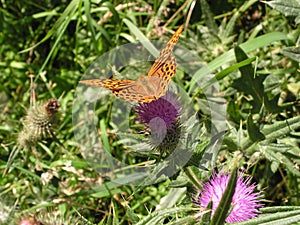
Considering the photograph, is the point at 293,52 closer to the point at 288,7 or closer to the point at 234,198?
the point at 288,7

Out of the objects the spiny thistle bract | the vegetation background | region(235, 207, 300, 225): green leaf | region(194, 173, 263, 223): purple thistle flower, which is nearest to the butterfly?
the vegetation background

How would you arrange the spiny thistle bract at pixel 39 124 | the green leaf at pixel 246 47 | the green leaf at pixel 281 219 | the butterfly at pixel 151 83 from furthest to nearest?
the spiny thistle bract at pixel 39 124, the green leaf at pixel 246 47, the butterfly at pixel 151 83, the green leaf at pixel 281 219

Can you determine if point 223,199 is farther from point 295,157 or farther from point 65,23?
point 65,23

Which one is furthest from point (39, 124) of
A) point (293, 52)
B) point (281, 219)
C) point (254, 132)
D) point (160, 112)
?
point (281, 219)

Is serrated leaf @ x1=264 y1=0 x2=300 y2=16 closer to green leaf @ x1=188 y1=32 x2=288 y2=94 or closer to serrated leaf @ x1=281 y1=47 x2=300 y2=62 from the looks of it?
serrated leaf @ x1=281 y1=47 x2=300 y2=62

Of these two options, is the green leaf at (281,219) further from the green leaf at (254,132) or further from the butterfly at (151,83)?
the green leaf at (254,132)

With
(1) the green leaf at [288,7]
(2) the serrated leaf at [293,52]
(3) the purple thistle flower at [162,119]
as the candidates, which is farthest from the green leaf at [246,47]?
(3) the purple thistle flower at [162,119]
